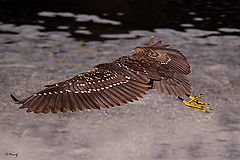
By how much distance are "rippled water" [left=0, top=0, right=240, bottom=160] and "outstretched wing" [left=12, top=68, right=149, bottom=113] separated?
18.8 inches

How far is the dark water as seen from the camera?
7.55 metres

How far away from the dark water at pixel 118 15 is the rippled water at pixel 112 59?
2 cm

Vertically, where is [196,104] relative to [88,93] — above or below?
below

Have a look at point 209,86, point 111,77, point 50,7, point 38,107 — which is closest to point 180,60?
point 209,86

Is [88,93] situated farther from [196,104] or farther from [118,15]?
[118,15]

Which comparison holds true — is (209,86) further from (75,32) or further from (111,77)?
(75,32)

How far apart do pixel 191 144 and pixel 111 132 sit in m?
0.81

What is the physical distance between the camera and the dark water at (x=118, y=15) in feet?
24.8

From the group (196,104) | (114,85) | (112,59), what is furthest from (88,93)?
(112,59)

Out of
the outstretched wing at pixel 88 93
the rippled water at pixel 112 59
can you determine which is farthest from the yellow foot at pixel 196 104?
the outstretched wing at pixel 88 93

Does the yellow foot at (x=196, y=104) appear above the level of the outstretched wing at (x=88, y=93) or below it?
below

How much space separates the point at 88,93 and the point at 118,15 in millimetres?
4656

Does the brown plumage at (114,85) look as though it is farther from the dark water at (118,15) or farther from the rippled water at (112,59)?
the dark water at (118,15)

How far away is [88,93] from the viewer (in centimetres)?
393
